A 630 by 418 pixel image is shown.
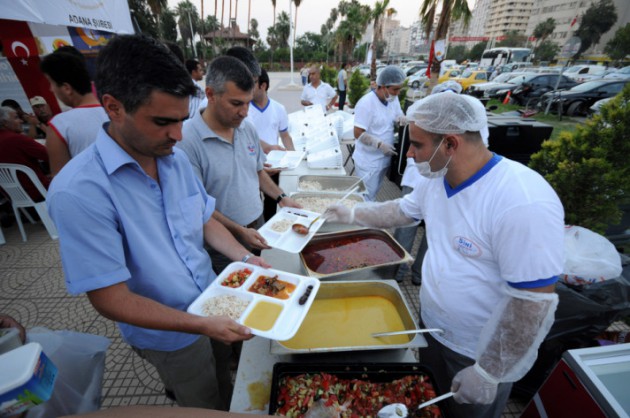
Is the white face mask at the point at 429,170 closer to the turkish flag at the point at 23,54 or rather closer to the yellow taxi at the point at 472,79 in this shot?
the turkish flag at the point at 23,54

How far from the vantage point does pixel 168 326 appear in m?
1.23

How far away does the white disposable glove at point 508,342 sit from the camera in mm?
1178

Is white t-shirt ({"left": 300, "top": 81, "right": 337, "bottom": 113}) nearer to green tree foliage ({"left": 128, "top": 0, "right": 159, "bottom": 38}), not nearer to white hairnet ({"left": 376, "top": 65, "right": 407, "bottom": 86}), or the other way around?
white hairnet ({"left": 376, "top": 65, "right": 407, "bottom": 86})

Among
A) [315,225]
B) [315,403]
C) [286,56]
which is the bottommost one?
[315,403]

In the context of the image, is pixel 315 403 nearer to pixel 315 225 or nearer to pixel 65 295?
pixel 315 225

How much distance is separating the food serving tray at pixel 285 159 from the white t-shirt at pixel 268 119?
0.83ft

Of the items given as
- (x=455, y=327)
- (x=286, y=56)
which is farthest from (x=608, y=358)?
(x=286, y=56)

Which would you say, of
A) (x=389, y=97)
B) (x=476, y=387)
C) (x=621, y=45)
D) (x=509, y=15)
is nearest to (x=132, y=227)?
(x=476, y=387)

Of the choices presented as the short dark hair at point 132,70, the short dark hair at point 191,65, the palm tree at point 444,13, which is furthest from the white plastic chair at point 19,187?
the palm tree at point 444,13

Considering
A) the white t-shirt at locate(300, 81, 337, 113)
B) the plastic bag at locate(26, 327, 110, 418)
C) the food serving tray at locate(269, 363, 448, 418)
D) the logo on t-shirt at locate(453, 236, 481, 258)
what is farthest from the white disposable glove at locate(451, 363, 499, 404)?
the white t-shirt at locate(300, 81, 337, 113)

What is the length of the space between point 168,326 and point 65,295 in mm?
3173

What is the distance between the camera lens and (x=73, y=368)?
1.62 meters

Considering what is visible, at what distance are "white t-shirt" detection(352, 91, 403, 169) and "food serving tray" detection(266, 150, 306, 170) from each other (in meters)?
0.92

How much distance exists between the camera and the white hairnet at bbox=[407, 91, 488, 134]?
4.50 ft
